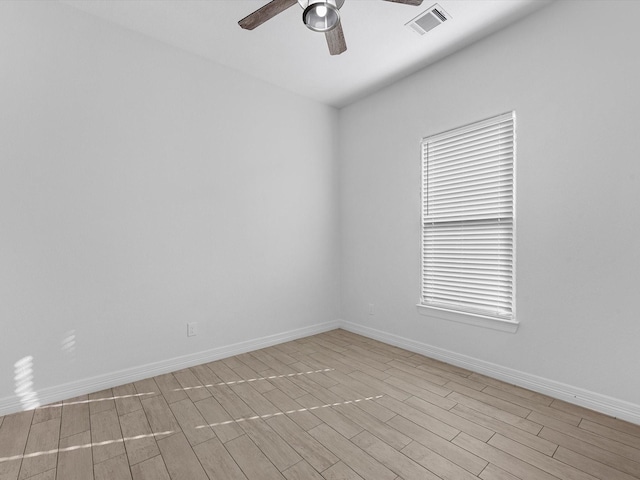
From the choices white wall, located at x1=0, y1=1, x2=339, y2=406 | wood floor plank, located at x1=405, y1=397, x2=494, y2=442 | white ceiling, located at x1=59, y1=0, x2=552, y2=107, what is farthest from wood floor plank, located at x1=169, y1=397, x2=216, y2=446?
white ceiling, located at x1=59, y1=0, x2=552, y2=107

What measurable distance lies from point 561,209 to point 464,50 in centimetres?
169

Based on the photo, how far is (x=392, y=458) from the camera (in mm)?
1731

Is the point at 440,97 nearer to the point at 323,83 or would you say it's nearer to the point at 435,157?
the point at 435,157

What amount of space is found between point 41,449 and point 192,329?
1.30 metres

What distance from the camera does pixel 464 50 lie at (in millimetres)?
2902

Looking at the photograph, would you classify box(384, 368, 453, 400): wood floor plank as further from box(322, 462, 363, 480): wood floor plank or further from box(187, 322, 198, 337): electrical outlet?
box(187, 322, 198, 337): electrical outlet

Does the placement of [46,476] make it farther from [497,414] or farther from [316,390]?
[497,414]

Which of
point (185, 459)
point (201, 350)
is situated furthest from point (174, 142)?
point (185, 459)

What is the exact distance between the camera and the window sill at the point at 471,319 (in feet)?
8.55

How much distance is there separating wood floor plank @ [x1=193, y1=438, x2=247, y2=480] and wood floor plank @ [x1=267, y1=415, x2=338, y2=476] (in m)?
0.33

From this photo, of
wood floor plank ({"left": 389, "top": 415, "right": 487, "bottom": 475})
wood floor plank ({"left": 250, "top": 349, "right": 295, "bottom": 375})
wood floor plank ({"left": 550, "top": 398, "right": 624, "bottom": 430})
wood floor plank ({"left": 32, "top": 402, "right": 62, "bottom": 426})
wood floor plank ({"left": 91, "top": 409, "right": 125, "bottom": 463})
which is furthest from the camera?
wood floor plank ({"left": 250, "top": 349, "right": 295, "bottom": 375})

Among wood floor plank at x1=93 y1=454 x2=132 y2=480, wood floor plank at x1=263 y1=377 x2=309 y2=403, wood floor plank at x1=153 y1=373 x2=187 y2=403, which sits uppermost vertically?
wood floor plank at x1=93 y1=454 x2=132 y2=480

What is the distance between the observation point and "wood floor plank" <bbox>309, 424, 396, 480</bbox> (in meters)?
1.61

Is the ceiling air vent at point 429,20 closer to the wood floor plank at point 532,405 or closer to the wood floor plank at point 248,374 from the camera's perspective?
the wood floor plank at point 532,405
